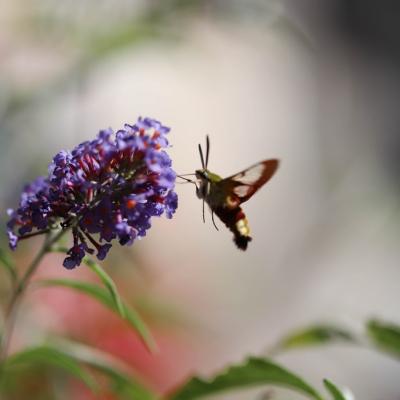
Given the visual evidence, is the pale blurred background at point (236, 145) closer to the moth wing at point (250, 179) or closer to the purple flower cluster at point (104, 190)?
the moth wing at point (250, 179)

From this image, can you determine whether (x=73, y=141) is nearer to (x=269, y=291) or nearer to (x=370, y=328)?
(x=269, y=291)

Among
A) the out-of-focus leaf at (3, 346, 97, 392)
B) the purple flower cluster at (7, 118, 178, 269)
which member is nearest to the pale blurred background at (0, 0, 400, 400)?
the out-of-focus leaf at (3, 346, 97, 392)

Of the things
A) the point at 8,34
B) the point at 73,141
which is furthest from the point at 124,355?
the point at 8,34

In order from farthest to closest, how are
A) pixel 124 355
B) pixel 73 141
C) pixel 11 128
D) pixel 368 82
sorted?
pixel 368 82 → pixel 73 141 → pixel 124 355 → pixel 11 128

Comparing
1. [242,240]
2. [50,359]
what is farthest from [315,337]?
[50,359]

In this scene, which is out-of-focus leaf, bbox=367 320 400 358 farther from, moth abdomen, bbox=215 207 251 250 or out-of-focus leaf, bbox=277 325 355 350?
moth abdomen, bbox=215 207 251 250

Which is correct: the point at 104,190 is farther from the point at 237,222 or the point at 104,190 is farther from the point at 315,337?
the point at 315,337
